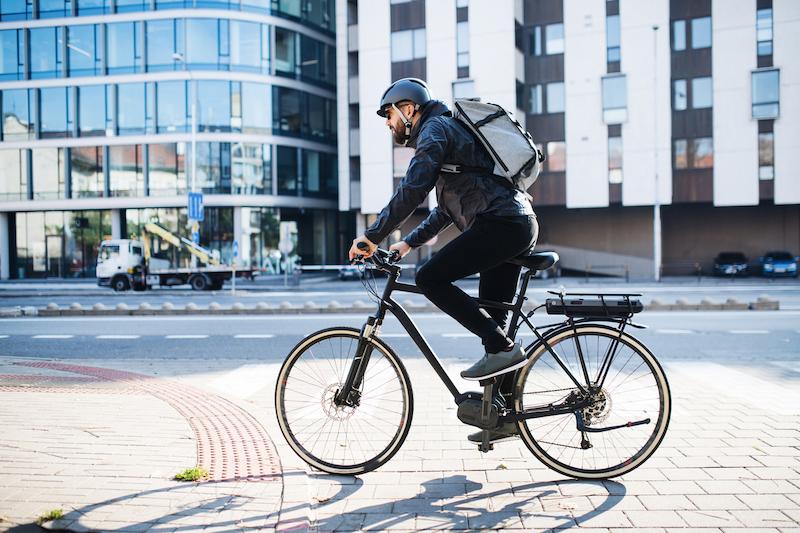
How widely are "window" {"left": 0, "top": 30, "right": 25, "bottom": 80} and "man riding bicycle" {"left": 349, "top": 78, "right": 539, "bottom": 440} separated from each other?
48.4 metres

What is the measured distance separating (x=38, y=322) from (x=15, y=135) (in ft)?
117

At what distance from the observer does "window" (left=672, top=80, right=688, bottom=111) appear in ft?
117

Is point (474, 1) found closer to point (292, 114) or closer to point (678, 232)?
point (292, 114)

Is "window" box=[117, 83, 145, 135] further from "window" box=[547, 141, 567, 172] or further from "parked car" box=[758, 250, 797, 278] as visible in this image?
"parked car" box=[758, 250, 797, 278]

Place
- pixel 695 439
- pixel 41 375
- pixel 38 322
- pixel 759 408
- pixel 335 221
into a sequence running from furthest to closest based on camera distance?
pixel 335 221 < pixel 38 322 < pixel 41 375 < pixel 759 408 < pixel 695 439

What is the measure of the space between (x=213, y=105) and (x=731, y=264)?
31043mm

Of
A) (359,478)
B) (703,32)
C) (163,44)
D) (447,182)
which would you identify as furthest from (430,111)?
(163,44)

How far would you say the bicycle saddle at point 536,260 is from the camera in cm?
360

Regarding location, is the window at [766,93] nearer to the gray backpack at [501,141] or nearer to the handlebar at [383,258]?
the gray backpack at [501,141]

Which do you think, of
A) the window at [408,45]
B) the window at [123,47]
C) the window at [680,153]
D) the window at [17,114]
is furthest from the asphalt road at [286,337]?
the window at [17,114]

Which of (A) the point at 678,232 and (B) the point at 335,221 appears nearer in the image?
(A) the point at 678,232

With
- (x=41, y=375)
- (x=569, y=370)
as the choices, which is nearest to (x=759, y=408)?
(x=569, y=370)

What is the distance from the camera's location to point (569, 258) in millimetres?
39938

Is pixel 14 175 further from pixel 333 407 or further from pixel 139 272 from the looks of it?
pixel 333 407
